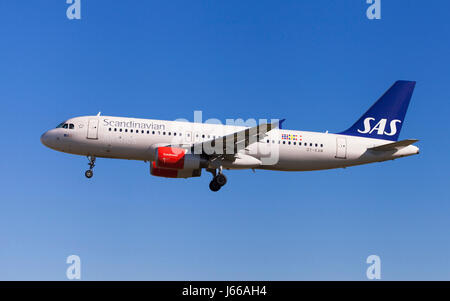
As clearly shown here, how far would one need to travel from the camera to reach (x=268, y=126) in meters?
38.5

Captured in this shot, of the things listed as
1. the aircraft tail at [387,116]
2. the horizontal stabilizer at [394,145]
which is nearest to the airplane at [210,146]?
the horizontal stabilizer at [394,145]

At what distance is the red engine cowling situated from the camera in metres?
40.8

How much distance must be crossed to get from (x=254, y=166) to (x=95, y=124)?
1143cm

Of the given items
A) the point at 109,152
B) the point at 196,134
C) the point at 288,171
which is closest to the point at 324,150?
the point at 288,171

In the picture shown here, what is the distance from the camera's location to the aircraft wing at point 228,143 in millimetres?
40562

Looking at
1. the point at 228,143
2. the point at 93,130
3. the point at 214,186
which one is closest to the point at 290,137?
the point at 228,143

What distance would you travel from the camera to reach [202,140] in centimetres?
4262

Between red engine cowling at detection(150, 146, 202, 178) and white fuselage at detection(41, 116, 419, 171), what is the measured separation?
87 centimetres

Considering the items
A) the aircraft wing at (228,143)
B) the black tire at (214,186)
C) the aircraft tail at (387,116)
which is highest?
the aircraft tail at (387,116)

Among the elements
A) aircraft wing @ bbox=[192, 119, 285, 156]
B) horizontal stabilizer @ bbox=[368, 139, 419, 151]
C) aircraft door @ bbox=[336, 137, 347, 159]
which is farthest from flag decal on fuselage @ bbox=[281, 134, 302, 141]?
horizontal stabilizer @ bbox=[368, 139, 419, 151]

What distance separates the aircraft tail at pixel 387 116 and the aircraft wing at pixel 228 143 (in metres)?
9.00

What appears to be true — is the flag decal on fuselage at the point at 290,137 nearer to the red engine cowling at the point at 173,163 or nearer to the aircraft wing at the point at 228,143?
the aircraft wing at the point at 228,143
